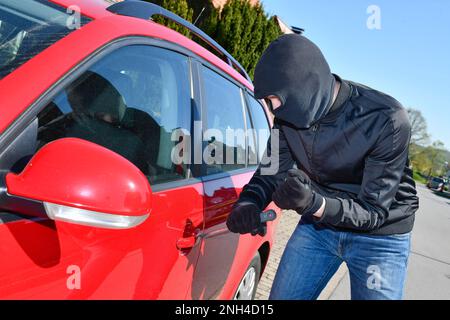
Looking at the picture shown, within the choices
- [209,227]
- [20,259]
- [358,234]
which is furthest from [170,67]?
[358,234]

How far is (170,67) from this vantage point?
1.77 meters

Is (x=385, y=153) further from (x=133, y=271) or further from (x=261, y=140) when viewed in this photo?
(x=261, y=140)

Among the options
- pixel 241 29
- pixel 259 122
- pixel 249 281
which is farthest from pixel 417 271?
pixel 241 29

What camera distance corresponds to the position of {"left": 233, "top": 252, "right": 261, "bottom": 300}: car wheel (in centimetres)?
265

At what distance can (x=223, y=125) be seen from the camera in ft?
7.61

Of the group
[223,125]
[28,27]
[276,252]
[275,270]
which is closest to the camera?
[28,27]

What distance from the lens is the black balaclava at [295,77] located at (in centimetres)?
151

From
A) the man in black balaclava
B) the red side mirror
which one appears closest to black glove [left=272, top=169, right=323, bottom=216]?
the man in black balaclava

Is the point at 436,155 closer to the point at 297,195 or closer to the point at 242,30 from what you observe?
the point at 242,30

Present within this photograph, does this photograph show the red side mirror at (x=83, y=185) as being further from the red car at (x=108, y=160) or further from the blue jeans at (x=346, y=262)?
the blue jeans at (x=346, y=262)

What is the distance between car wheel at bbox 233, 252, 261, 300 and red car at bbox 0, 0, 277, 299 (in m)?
0.42

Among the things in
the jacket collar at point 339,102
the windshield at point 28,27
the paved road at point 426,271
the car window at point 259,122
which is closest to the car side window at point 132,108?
the windshield at point 28,27

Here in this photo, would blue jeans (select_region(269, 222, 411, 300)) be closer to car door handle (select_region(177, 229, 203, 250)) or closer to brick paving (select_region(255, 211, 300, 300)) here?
car door handle (select_region(177, 229, 203, 250))

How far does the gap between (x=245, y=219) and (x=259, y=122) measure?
144 centimetres
